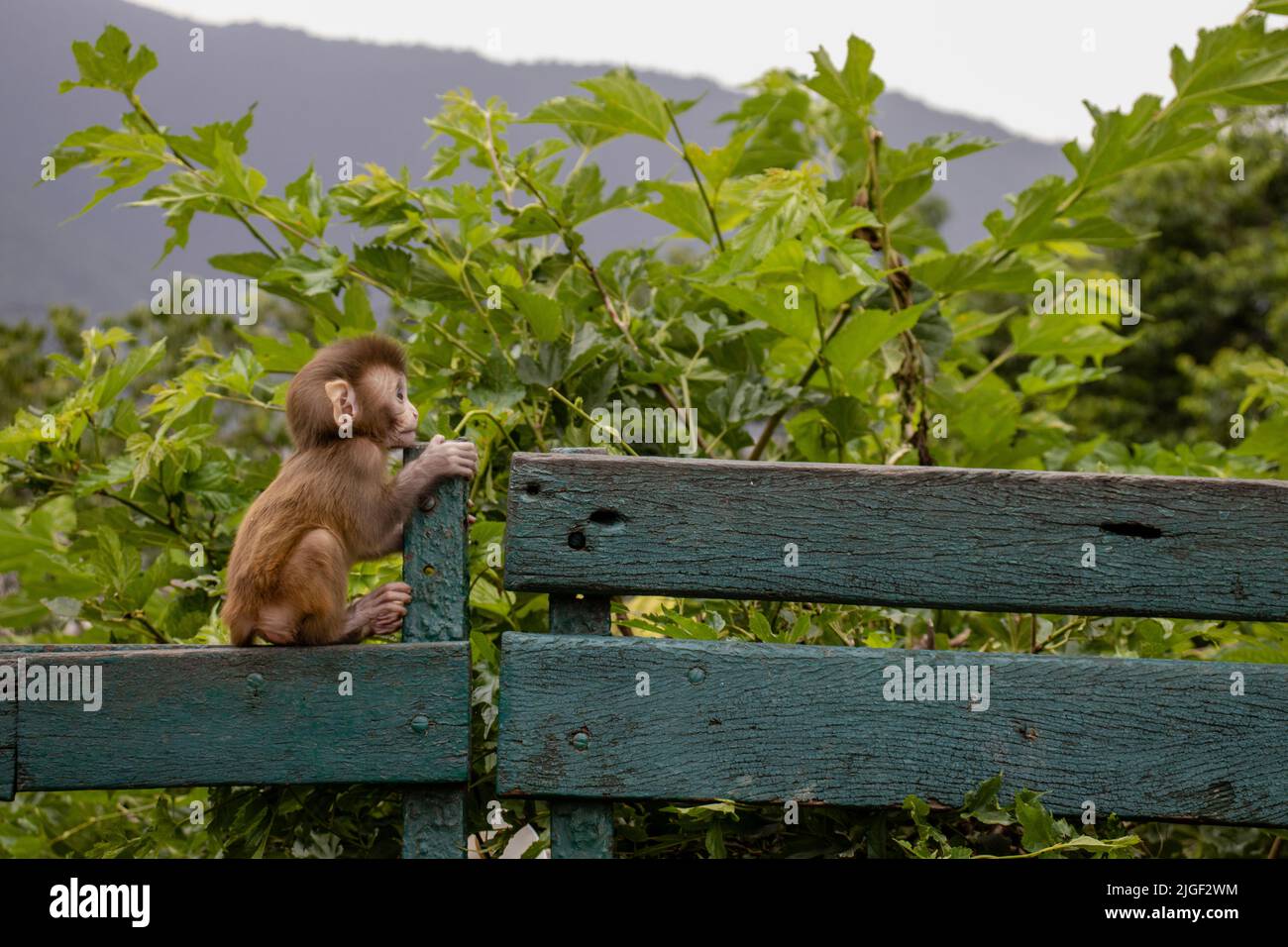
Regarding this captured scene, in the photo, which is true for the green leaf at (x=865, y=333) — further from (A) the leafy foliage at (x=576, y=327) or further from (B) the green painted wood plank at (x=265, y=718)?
(B) the green painted wood plank at (x=265, y=718)

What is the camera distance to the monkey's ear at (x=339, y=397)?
2.45 m

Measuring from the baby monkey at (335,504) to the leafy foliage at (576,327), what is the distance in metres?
0.36

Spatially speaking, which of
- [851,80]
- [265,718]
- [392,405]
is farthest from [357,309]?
[851,80]

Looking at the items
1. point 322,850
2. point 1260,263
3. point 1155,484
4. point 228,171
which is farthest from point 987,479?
point 1260,263

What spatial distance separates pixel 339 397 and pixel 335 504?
230 mm

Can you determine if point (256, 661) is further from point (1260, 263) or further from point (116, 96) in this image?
point (1260, 263)

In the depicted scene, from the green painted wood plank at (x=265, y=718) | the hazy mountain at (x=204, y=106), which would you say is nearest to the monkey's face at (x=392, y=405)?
the green painted wood plank at (x=265, y=718)

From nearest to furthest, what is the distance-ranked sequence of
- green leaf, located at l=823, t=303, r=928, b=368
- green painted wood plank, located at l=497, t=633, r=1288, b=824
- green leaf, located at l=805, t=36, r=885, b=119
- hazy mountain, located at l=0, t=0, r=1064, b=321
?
1. green painted wood plank, located at l=497, t=633, r=1288, b=824
2. green leaf, located at l=823, t=303, r=928, b=368
3. green leaf, located at l=805, t=36, r=885, b=119
4. hazy mountain, located at l=0, t=0, r=1064, b=321

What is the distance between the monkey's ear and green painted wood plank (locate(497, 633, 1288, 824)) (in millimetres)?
610

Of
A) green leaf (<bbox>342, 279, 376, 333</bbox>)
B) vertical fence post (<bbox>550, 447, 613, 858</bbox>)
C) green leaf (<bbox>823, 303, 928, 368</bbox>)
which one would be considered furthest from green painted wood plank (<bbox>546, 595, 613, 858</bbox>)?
green leaf (<bbox>342, 279, 376, 333</bbox>)

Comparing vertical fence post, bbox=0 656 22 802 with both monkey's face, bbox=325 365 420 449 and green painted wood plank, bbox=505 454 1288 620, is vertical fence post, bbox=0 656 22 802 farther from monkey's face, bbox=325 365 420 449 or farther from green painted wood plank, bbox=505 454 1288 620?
green painted wood plank, bbox=505 454 1288 620

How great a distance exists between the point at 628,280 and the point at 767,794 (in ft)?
5.32

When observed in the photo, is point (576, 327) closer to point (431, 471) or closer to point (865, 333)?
point (865, 333)

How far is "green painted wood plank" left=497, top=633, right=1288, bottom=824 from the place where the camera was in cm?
224
